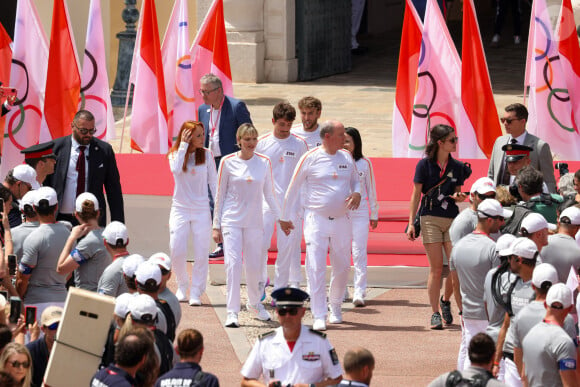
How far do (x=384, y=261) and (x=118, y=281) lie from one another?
4919 mm

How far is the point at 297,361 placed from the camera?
746cm

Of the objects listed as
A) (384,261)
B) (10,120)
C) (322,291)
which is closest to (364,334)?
(322,291)

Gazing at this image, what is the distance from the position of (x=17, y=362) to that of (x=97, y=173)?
14.5 feet

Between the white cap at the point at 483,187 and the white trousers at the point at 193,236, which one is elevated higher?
the white cap at the point at 483,187

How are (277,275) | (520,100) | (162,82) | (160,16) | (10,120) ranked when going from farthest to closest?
(160,16)
(520,100)
(162,82)
(10,120)
(277,275)

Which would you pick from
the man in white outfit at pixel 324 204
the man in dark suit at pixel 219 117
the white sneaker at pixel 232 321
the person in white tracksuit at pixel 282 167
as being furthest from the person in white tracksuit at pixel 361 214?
the man in dark suit at pixel 219 117

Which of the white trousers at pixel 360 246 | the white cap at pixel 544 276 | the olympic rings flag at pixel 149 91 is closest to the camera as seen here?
the white cap at pixel 544 276

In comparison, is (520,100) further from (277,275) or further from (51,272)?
(51,272)

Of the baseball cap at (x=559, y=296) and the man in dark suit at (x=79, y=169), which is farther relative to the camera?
the man in dark suit at (x=79, y=169)

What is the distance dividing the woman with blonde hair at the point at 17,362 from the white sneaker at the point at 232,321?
4.42 metres

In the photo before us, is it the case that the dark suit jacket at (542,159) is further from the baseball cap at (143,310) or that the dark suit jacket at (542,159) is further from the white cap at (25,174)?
the baseball cap at (143,310)

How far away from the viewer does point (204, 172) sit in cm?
1184

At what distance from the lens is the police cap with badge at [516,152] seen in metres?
10.8

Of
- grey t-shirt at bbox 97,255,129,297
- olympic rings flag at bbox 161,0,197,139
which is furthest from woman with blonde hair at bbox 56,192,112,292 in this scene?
olympic rings flag at bbox 161,0,197,139
